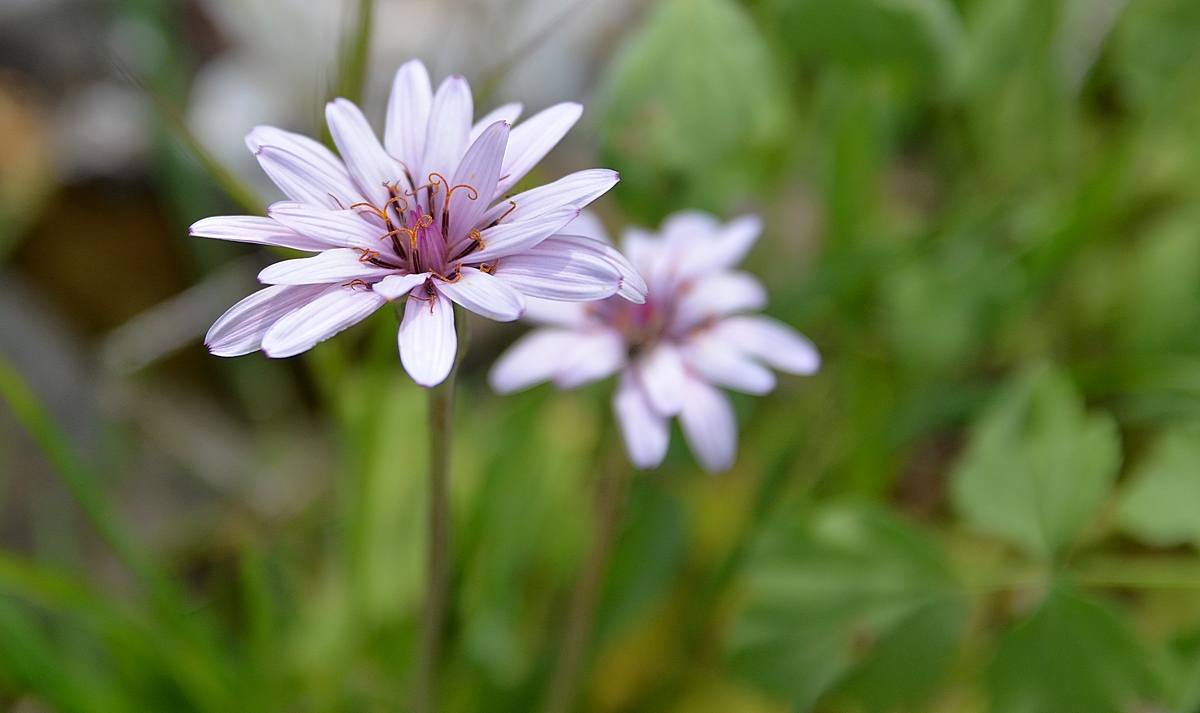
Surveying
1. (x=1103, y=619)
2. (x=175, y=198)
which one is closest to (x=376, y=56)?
(x=175, y=198)

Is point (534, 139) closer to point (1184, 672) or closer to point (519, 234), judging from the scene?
point (519, 234)

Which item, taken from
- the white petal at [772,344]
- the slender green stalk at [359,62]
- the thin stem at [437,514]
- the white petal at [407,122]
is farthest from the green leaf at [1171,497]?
the slender green stalk at [359,62]

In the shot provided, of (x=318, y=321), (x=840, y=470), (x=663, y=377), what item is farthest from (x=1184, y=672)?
(x=318, y=321)

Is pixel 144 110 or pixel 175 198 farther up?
pixel 144 110

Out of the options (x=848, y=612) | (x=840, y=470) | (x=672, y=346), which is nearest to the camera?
(x=672, y=346)

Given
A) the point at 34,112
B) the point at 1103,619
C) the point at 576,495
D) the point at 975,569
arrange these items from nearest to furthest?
1. the point at 1103,619
2. the point at 975,569
3. the point at 576,495
4. the point at 34,112

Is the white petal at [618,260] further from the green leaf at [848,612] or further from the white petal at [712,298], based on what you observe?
the green leaf at [848,612]

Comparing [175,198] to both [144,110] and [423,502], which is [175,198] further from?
[423,502]
